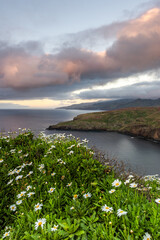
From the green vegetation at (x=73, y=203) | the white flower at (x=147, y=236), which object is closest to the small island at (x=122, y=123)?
the green vegetation at (x=73, y=203)

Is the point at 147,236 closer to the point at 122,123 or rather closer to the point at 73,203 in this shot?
the point at 73,203

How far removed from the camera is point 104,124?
10675cm

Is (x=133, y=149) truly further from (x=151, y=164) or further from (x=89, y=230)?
(x=89, y=230)

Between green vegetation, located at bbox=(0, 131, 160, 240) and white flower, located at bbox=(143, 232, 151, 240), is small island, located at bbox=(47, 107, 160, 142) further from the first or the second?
white flower, located at bbox=(143, 232, 151, 240)

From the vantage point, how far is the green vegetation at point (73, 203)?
2.80m

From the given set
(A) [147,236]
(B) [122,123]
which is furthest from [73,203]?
(B) [122,123]

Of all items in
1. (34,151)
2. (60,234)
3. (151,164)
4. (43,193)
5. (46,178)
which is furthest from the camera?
(151,164)

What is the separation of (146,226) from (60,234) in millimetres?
1705

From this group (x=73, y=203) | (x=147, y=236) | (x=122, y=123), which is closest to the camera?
(x=147, y=236)

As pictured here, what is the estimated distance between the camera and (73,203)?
362 centimetres

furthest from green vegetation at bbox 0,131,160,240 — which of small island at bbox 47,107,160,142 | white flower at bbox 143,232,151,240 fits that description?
small island at bbox 47,107,160,142

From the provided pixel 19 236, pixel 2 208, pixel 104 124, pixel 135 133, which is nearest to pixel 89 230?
pixel 19 236

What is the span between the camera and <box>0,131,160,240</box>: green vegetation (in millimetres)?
2799

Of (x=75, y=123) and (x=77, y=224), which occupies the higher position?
(x=77, y=224)
